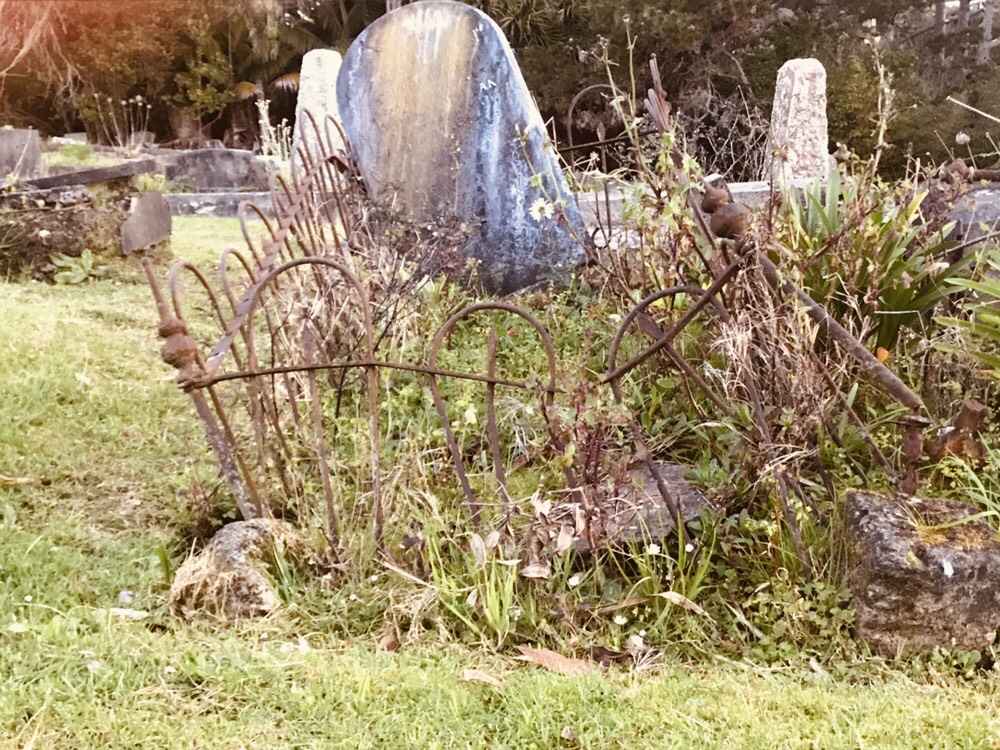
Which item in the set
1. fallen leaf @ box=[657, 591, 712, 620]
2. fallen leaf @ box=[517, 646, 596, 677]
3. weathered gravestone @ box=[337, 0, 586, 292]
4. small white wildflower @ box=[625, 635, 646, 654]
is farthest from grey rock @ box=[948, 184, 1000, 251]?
fallen leaf @ box=[517, 646, 596, 677]

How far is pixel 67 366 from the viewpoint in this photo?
3.74 m

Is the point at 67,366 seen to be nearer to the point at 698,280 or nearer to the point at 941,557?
the point at 698,280

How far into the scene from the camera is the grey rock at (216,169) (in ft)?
40.7

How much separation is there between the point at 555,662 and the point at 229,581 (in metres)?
0.83

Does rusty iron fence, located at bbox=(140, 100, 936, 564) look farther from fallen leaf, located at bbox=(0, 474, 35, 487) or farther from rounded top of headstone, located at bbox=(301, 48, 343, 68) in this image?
rounded top of headstone, located at bbox=(301, 48, 343, 68)

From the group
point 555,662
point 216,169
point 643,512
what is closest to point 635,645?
point 555,662

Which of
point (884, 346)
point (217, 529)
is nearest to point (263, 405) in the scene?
point (217, 529)

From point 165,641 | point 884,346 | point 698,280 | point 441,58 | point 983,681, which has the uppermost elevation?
point 441,58

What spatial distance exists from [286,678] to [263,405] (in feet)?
3.37

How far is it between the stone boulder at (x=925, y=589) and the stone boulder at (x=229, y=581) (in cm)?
148

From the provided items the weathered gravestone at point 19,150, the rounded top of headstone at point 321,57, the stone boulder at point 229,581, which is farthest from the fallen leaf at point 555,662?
the rounded top of headstone at point 321,57

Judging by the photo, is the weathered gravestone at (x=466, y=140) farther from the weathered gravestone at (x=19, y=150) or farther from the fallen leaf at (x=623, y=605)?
the weathered gravestone at (x=19, y=150)

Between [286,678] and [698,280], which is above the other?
[698,280]

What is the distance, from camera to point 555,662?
7.06ft
